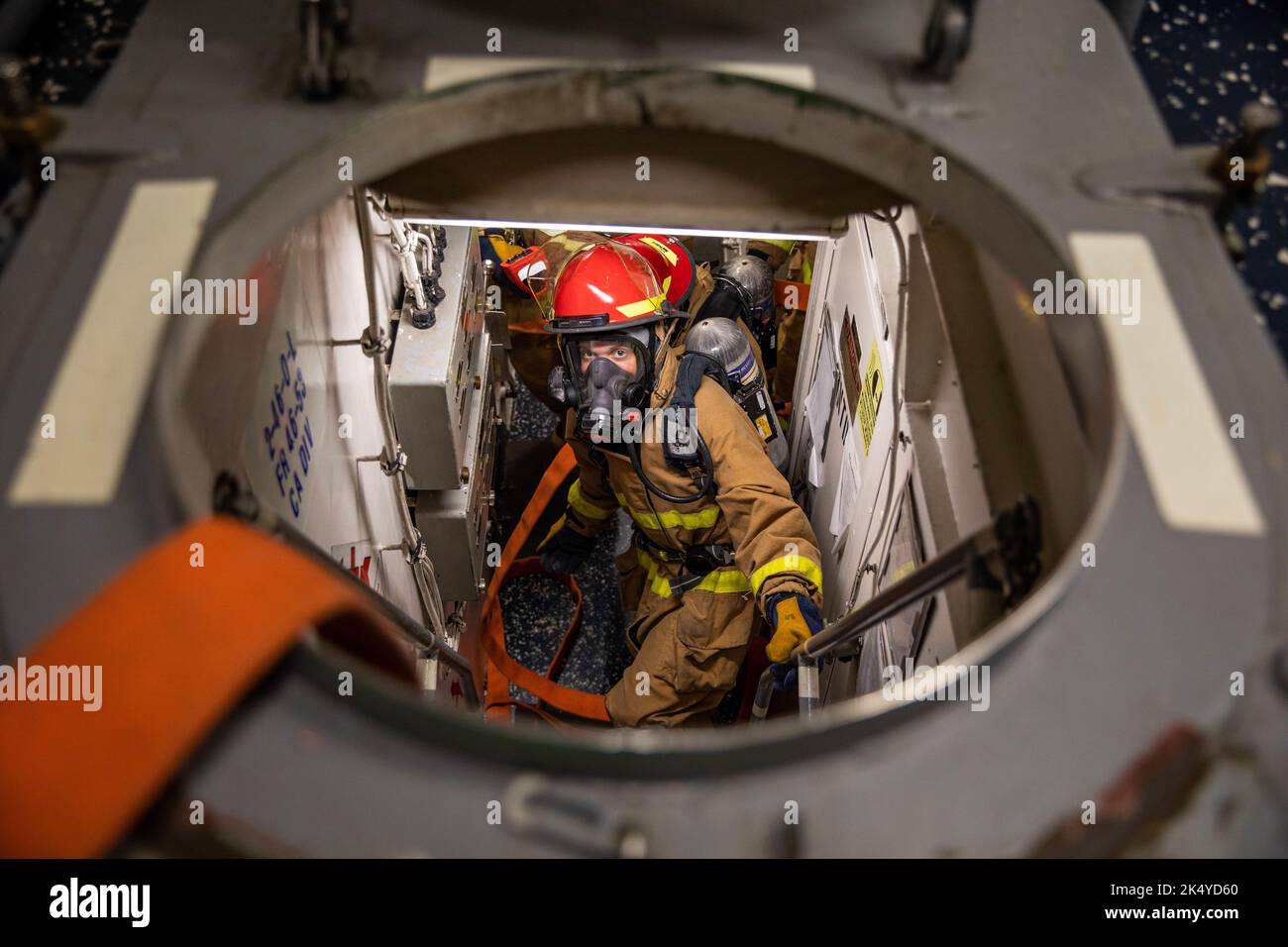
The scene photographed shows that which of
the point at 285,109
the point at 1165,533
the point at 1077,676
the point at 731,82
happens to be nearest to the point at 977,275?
the point at 731,82

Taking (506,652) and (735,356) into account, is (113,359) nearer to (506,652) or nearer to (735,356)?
(735,356)

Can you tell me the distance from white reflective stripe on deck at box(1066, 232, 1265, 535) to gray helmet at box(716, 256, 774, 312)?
2.62 m

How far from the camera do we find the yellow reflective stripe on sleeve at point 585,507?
352 centimetres

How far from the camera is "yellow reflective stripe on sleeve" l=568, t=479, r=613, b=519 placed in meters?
3.52

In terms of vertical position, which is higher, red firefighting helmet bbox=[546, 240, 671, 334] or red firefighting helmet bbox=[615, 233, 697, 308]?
red firefighting helmet bbox=[615, 233, 697, 308]

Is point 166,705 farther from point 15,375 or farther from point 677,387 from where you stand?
point 677,387

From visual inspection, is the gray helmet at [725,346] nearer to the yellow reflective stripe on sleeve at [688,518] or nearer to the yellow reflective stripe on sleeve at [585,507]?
the yellow reflective stripe on sleeve at [688,518]

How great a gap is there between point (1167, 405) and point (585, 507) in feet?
8.24

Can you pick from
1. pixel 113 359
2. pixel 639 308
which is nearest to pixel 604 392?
pixel 639 308

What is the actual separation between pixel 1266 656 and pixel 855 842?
0.47 m

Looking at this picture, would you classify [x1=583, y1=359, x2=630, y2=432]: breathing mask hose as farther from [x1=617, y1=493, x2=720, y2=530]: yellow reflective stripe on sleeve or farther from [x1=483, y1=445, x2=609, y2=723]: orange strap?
[x1=483, y1=445, x2=609, y2=723]: orange strap

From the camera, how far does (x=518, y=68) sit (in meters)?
1.34

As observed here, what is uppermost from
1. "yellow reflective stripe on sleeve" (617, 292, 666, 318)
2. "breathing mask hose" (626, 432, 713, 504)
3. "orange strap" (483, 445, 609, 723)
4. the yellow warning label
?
"yellow reflective stripe on sleeve" (617, 292, 666, 318)

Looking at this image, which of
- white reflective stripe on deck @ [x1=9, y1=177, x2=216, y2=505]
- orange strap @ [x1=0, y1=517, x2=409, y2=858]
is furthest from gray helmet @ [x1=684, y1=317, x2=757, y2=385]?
orange strap @ [x1=0, y1=517, x2=409, y2=858]
